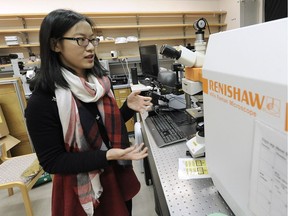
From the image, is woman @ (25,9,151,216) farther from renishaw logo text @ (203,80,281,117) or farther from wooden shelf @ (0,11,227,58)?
wooden shelf @ (0,11,227,58)

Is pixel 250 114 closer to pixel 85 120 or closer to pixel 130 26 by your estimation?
pixel 85 120

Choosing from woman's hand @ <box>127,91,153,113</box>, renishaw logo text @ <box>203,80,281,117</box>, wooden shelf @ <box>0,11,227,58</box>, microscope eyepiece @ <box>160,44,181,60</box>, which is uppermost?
wooden shelf @ <box>0,11,227,58</box>

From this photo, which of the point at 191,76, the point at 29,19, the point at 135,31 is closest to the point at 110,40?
the point at 135,31

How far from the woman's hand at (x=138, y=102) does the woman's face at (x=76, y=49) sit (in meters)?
0.37

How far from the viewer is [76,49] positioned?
2.78ft

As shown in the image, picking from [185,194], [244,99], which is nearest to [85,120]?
[185,194]

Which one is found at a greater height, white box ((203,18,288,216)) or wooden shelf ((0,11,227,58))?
wooden shelf ((0,11,227,58))

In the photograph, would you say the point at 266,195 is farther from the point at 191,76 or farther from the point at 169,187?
the point at 191,76

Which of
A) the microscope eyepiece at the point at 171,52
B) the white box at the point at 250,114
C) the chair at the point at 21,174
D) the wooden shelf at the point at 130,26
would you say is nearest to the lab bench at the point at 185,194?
the white box at the point at 250,114

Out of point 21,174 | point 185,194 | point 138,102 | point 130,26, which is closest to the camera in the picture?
point 185,194

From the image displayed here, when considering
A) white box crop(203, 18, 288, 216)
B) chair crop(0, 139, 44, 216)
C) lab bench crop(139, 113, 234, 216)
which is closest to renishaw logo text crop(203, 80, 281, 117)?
white box crop(203, 18, 288, 216)

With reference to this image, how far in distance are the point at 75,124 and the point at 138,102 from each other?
45cm

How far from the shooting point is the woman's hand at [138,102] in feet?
3.95

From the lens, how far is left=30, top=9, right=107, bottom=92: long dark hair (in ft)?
2.69
